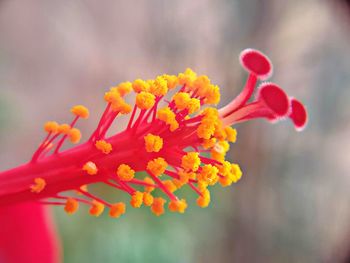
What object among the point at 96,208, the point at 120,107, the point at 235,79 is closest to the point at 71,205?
the point at 96,208

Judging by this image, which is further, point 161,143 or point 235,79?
point 235,79

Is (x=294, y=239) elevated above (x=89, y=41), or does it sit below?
below

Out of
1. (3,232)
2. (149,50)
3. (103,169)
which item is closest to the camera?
(103,169)

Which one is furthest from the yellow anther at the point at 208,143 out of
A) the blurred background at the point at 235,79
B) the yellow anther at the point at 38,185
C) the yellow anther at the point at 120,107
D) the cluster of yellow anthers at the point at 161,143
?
the blurred background at the point at 235,79

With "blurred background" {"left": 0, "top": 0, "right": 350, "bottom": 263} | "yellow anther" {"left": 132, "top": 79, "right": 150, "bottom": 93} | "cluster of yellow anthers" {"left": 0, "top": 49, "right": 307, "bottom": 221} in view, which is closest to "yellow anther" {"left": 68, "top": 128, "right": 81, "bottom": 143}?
"cluster of yellow anthers" {"left": 0, "top": 49, "right": 307, "bottom": 221}

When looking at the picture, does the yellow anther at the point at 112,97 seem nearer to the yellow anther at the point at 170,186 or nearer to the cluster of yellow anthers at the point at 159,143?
the cluster of yellow anthers at the point at 159,143

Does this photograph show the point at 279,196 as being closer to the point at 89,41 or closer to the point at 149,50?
the point at 149,50

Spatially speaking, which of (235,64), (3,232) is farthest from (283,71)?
(3,232)

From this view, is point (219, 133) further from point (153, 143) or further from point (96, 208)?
point (96, 208)

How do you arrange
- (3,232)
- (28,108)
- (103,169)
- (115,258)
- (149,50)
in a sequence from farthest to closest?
1. (149,50)
2. (28,108)
3. (115,258)
4. (3,232)
5. (103,169)
